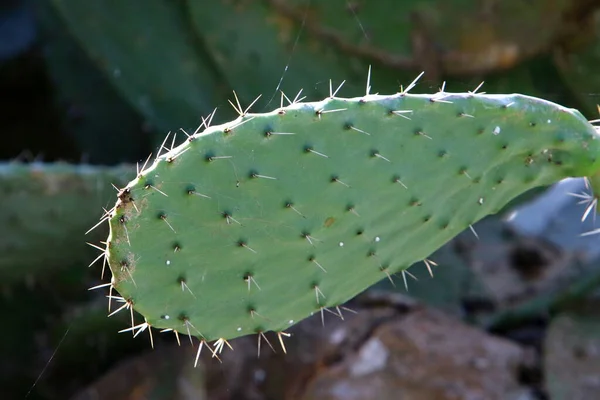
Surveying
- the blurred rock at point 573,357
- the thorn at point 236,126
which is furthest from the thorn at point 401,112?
the blurred rock at point 573,357

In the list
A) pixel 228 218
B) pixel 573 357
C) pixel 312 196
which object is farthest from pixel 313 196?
pixel 573 357

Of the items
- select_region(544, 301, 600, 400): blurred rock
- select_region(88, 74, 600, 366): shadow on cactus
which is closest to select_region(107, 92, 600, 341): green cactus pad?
select_region(88, 74, 600, 366): shadow on cactus

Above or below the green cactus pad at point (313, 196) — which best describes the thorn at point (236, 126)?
above

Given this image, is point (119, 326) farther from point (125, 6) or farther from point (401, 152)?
point (401, 152)

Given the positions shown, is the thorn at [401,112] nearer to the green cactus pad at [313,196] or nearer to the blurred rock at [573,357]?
the green cactus pad at [313,196]

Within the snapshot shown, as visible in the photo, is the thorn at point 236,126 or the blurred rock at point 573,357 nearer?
the thorn at point 236,126

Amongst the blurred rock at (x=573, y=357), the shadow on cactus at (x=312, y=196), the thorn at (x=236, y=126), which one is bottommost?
the blurred rock at (x=573, y=357)

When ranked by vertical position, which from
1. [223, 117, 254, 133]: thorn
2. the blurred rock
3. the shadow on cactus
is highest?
[223, 117, 254, 133]: thorn

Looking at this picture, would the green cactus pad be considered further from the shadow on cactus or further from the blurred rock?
the blurred rock

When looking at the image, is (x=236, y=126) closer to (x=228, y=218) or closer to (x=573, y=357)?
(x=228, y=218)
